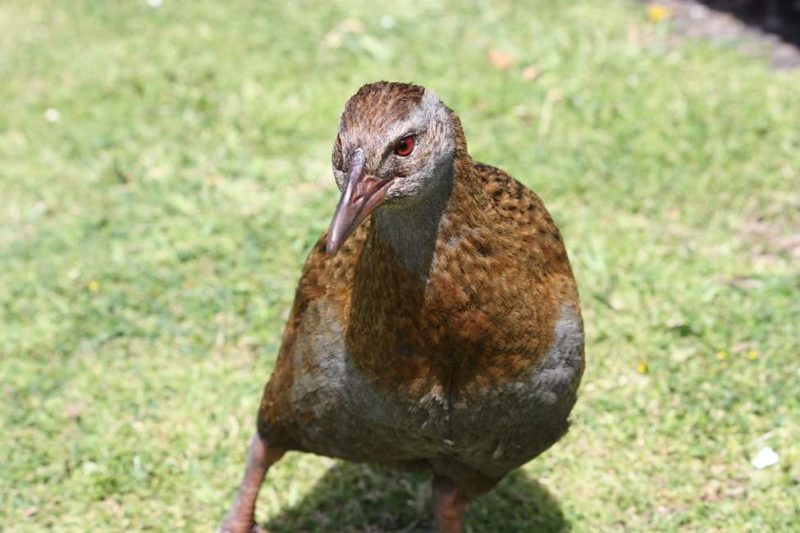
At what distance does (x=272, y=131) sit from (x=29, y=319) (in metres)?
2.19

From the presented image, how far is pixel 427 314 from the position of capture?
3232 millimetres

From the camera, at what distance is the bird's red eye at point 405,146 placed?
299 cm

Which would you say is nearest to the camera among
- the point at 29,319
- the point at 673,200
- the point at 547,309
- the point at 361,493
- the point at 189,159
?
the point at 547,309

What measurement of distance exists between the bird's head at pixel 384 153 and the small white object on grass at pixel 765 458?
2.26 meters

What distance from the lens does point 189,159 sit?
680 centimetres

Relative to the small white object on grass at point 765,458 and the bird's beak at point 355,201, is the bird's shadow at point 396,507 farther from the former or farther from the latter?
the bird's beak at point 355,201

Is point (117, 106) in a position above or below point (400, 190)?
below

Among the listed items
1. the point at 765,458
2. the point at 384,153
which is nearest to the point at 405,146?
the point at 384,153

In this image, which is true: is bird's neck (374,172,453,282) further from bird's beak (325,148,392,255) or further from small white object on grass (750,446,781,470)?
small white object on grass (750,446,781,470)

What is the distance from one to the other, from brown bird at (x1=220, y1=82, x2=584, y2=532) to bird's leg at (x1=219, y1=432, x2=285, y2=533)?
323 millimetres

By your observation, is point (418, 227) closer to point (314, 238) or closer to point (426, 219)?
point (426, 219)

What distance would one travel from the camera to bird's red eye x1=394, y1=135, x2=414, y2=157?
299 cm

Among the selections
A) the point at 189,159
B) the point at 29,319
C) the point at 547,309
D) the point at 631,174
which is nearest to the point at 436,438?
the point at 547,309

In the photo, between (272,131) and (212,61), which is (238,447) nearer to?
(272,131)
